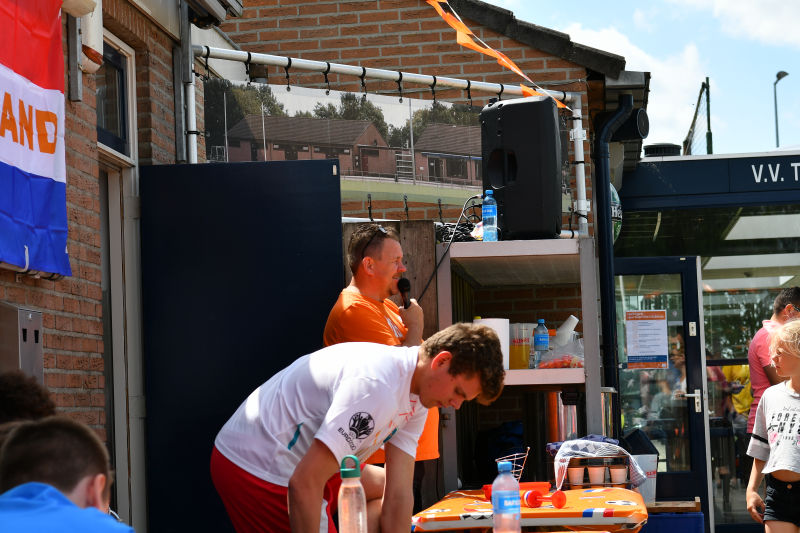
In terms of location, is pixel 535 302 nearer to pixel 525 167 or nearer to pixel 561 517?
pixel 525 167

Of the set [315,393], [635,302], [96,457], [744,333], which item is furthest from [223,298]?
[744,333]

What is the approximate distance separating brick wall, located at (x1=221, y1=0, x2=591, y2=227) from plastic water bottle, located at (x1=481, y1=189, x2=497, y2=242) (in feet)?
8.14

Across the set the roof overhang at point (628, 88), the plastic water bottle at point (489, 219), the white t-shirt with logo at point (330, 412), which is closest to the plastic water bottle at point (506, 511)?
the white t-shirt with logo at point (330, 412)

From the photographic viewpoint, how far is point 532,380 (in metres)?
5.45

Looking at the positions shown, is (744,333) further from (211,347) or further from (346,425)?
(346,425)

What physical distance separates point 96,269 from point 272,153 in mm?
2162

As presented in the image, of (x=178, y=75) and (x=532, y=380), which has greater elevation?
(x=178, y=75)

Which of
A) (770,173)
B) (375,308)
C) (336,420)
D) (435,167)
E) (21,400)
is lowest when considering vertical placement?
(336,420)

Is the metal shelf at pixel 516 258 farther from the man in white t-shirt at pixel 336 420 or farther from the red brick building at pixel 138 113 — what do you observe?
the man in white t-shirt at pixel 336 420

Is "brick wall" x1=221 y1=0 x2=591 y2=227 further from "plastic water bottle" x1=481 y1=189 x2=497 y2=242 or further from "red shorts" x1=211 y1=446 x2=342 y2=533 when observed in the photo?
"red shorts" x1=211 y1=446 x2=342 y2=533

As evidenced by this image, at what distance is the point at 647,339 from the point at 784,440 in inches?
178

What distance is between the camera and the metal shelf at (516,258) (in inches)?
219

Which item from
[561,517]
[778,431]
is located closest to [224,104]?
[561,517]

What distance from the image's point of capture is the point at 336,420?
2.92m
